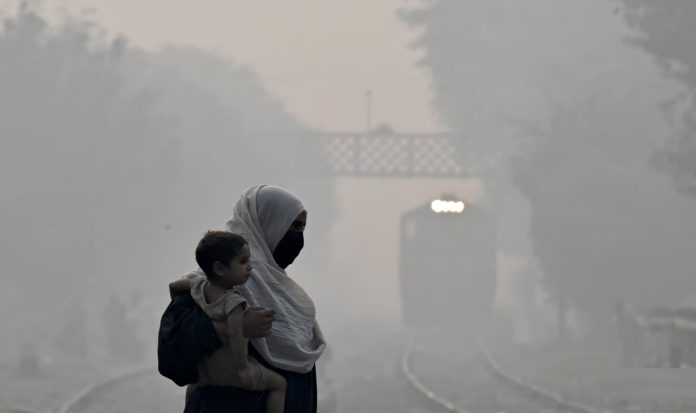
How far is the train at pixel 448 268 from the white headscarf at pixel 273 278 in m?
42.6

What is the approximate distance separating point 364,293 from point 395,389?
92414 millimetres

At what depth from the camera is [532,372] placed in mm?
31562

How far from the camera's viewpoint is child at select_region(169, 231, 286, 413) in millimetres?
4879

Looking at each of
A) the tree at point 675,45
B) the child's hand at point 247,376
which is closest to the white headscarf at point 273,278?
the child's hand at point 247,376

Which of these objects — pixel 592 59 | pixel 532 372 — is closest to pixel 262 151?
pixel 592 59

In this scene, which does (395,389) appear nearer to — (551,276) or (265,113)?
(551,276)

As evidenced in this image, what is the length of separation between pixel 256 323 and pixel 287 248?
0.36 metres

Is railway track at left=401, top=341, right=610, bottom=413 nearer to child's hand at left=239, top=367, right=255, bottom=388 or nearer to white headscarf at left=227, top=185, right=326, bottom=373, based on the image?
white headscarf at left=227, top=185, right=326, bottom=373

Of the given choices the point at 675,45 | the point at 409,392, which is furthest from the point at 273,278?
the point at 675,45

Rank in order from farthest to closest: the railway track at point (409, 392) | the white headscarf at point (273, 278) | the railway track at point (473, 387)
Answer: the railway track at point (409, 392), the railway track at point (473, 387), the white headscarf at point (273, 278)

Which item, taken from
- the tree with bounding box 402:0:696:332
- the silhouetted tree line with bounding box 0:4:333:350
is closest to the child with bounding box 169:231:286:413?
the tree with bounding box 402:0:696:332

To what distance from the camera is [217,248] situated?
4.89m

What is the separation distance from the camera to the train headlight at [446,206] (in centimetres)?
4569

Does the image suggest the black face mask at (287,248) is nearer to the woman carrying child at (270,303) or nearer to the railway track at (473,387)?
the woman carrying child at (270,303)
